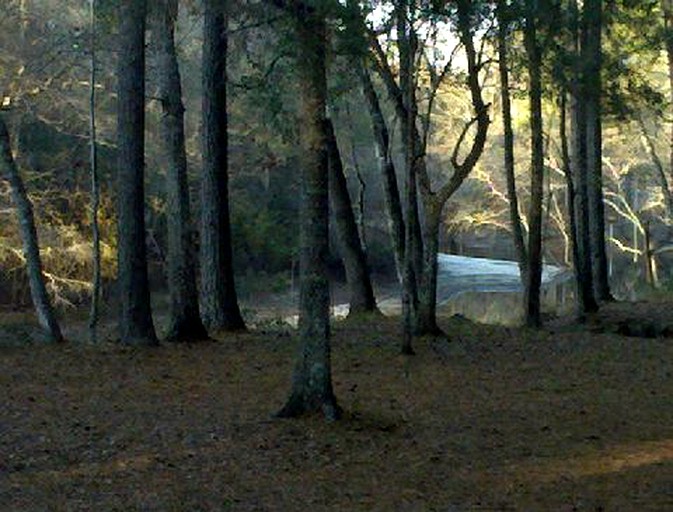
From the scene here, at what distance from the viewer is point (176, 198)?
1691 cm

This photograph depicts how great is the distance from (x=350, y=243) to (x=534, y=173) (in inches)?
184

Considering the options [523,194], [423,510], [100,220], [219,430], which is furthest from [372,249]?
[423,510]

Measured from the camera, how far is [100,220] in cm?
2925

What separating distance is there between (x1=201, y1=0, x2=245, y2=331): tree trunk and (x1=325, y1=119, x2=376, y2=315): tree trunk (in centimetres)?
442

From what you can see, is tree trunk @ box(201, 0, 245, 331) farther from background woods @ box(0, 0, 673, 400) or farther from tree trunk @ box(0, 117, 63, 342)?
tree trunk @ box(0, 117, 63, 342)

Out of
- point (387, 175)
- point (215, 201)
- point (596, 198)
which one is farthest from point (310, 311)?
point (596, 198)

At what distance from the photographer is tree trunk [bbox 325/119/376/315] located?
22406 mm

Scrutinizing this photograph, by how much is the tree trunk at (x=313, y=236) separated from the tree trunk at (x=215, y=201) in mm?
7890

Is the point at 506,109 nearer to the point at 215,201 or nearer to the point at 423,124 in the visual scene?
the point at 423,124

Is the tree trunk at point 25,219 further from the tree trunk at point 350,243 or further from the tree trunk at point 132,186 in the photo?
the tree trunk at point 350,243

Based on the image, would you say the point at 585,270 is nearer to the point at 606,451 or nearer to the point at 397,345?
the point at 397,345

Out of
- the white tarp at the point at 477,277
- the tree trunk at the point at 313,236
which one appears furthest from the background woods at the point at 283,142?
the white tarp at the point at 477,277

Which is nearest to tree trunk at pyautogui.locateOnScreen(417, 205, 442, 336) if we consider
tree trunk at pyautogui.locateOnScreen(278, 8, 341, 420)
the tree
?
the tree

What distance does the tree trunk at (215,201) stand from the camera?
18.0 meters
